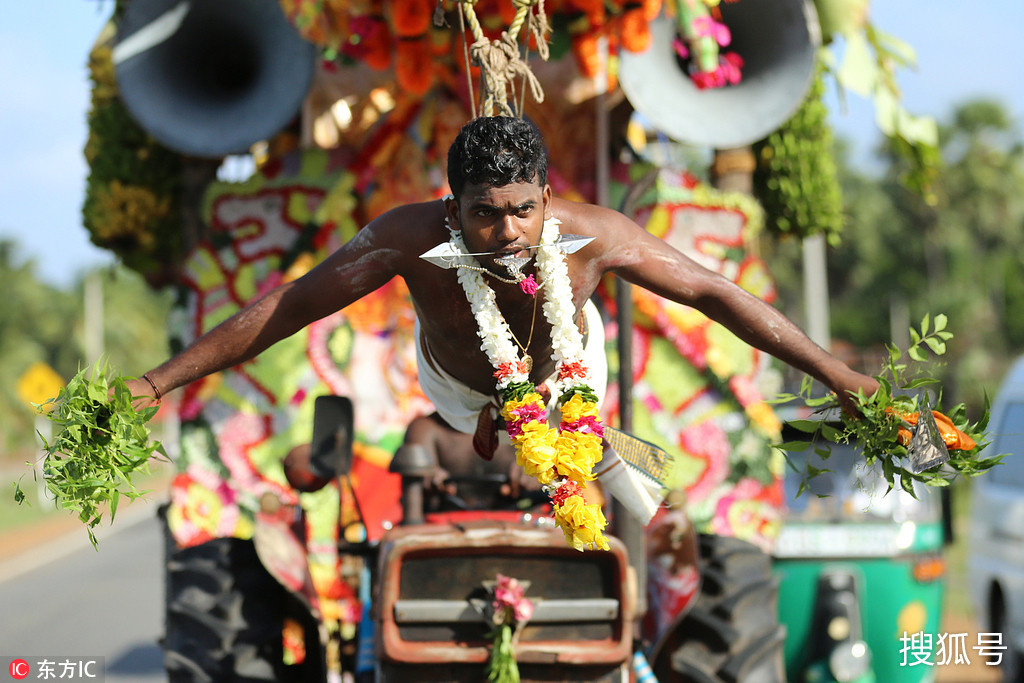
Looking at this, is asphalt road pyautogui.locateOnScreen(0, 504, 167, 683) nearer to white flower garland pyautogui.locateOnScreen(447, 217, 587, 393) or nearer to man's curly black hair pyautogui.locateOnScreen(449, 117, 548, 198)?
white flower garland pyautogui.locateOnScreen(447, 217, 587, 393)

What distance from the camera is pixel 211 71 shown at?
541 cm

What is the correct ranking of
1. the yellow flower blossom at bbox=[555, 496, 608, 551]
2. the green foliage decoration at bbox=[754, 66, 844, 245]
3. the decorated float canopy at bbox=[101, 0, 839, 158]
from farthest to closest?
1. the green foliage decoration at bbox=[754, 66, 844, 245]
2. the decorated float canopy at bbox=[101, 0, 839, 158]
3. the yellow flower blossom at bbox=[555, 496, 608, 551]

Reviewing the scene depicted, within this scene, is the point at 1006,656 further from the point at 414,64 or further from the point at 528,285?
the point at 528,285

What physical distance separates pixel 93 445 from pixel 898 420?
2.12 m

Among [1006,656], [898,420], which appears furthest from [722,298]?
[1006,656]

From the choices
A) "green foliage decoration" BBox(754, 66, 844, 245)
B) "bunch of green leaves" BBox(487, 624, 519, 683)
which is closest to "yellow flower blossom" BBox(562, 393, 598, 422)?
"bunch of green leaves" BBox(487, 624, 519, 683)

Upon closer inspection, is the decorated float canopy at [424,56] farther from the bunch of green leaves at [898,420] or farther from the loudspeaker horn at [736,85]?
the bunch of green leaves at [898,420]

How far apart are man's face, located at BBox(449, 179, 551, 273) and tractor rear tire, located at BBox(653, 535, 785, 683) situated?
1799mm

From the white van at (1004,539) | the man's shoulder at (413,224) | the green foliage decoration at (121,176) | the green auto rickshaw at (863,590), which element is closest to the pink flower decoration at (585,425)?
Answer: the man's shoulder at (413,224)

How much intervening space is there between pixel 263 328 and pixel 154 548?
15.9m

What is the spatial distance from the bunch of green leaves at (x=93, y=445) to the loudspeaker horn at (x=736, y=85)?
267cm

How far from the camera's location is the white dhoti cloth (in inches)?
134

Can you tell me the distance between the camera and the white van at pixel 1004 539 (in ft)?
22.8

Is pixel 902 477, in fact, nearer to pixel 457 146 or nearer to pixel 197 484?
pixel 457 146
